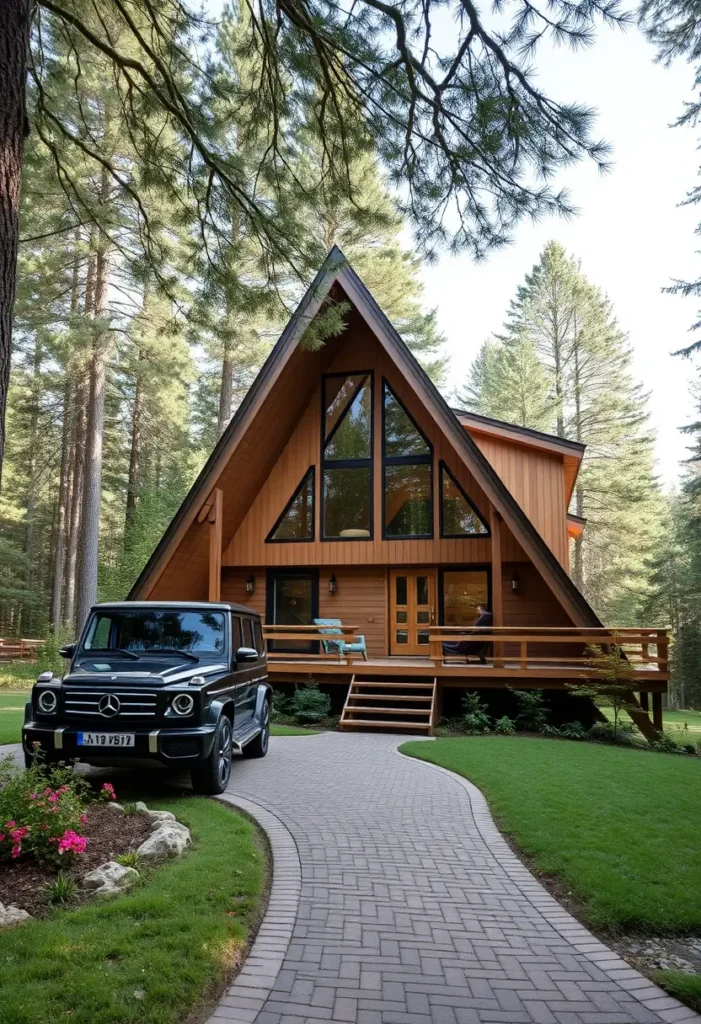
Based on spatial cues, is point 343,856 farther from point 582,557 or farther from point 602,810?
point 582,557

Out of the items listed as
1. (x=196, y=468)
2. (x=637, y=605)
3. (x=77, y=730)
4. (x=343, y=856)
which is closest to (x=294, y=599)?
(x=77, y=730)

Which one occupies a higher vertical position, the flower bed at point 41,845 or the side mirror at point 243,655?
the side mirror at point 243,655

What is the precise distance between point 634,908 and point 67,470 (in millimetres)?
30606

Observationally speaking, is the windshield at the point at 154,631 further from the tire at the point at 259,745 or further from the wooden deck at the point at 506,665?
the wooden deck at the point at 506,665

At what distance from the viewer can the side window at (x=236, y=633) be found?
7419 mm

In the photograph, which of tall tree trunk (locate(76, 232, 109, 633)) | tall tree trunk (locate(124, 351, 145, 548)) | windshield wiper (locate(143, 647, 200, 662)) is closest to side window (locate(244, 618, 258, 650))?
windshield wiper (locate(143, 647, 200, 662))

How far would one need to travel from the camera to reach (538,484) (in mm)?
15289

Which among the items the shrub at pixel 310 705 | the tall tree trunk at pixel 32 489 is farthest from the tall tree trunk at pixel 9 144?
the tall tree trunk at pixel 32 489

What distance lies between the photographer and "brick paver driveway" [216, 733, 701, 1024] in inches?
113

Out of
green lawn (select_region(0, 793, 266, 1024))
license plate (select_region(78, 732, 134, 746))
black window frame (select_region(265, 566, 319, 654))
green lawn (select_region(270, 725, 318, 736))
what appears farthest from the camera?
black window frame (select_region(265, 566, 319, 654))

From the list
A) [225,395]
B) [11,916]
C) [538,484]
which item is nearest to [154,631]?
[11,916]

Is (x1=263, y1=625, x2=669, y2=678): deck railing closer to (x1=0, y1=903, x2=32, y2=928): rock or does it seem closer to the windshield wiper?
the windshield wiper

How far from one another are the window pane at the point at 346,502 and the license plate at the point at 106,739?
9.86 m

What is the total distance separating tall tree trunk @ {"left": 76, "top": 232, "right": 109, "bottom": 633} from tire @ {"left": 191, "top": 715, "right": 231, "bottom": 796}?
13.4 meters
